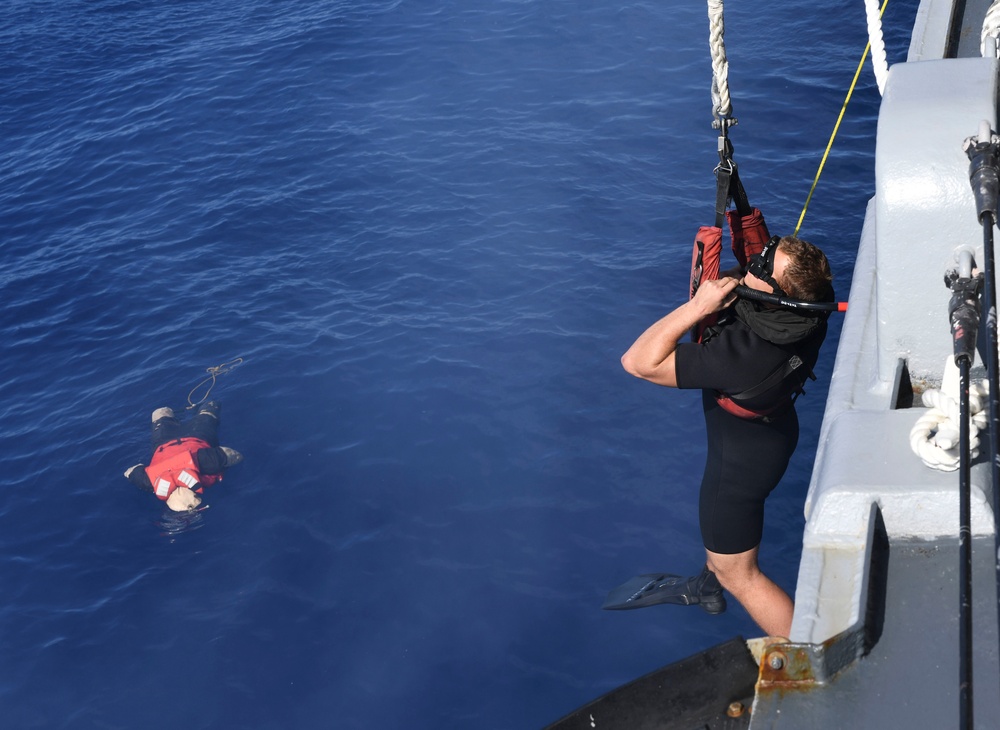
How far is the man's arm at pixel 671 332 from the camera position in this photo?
3.71 metres

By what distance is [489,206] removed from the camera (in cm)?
1052

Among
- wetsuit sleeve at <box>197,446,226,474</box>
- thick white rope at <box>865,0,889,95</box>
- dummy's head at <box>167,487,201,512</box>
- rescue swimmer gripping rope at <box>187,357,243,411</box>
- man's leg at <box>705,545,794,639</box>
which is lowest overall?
dummy's head at <box>167,487,201,512</box>

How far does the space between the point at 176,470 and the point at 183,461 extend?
0.32 feet

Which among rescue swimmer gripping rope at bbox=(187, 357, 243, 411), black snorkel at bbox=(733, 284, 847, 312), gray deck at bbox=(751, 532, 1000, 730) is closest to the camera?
gray deck at bbox=(751, 532, 1000, 730)

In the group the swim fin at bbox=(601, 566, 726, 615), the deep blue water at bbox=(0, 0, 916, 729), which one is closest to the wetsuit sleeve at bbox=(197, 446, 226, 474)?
the deep blue water at bbox=(0, 0, 916, 729)

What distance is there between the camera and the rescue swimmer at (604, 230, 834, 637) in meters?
3.76

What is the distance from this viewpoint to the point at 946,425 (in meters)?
2.63

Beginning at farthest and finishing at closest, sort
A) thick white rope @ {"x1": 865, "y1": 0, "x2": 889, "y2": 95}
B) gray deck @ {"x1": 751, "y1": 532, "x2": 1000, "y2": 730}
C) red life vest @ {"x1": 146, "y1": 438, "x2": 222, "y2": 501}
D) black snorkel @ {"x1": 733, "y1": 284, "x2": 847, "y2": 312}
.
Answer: red life vest @ {"x1": 146, "y1": 438, "x2": 222, "y2": 501}, thick white rope @ {"x1": 865, "y1": 0, "x2": 889, "y2": 95}, black snorkel @ {"x1": 733, "y1": 284, "x2": 847, "y2": 312}, gray deck @ {"x1": 751, "y1": 532, "x2": 1000, "y2": 730}

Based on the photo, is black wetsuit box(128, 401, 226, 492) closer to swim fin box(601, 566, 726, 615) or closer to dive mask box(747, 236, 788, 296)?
swim fin box(601, 566, 726, 615)

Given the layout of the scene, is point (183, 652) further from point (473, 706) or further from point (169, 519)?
point (473, 706)

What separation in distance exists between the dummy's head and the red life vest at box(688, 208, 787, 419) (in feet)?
15.7

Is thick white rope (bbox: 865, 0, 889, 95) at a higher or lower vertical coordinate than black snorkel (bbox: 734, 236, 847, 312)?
higher

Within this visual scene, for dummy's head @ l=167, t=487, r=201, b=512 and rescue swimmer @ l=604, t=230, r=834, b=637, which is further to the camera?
dummy's head @ l=167, t=487, r=201, b=512

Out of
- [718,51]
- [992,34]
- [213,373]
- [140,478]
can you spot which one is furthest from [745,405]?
[213,373]
